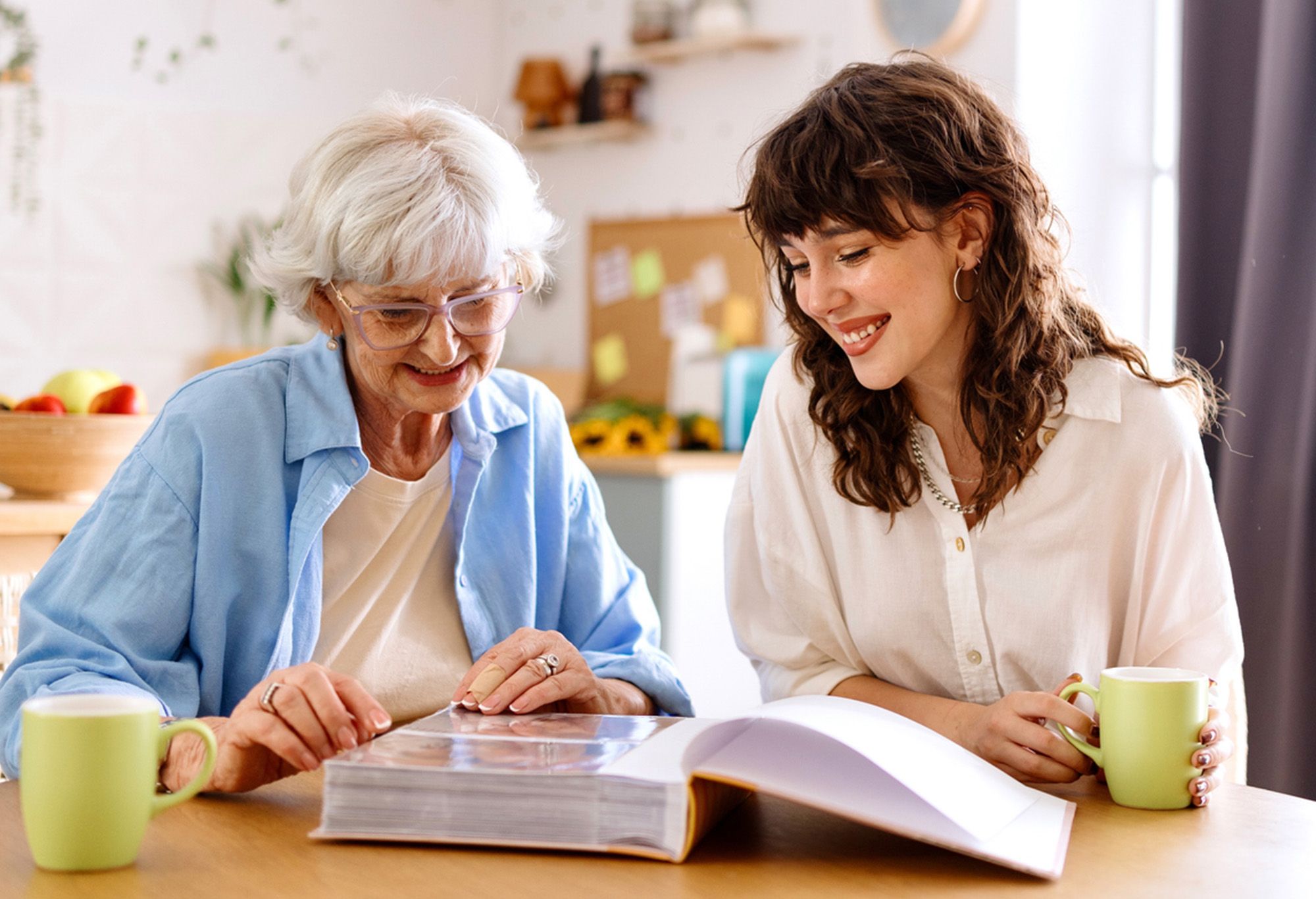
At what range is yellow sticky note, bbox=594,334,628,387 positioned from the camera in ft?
14.2

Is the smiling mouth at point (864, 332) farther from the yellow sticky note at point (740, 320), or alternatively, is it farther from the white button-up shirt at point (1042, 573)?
the yellow sticky note at point (740, 320)

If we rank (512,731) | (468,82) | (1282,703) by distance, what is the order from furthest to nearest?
(468,82) → (1282,703) → (512,731)

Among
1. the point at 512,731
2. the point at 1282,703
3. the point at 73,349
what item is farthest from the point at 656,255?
the point at 512,731

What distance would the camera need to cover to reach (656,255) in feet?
13.8

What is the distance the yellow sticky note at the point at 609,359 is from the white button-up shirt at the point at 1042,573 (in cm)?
295

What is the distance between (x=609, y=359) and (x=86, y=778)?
11.8ft

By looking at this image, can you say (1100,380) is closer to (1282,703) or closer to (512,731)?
(512,731)

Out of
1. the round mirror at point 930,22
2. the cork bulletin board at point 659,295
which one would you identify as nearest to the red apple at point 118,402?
the round mirror at point 930,22

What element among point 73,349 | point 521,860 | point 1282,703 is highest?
point 521,860

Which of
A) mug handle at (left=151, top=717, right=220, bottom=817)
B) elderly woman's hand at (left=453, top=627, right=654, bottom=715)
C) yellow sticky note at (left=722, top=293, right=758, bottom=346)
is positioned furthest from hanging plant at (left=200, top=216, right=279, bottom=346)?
mug handle at (left=151, top=717, right=220, bottom=817)

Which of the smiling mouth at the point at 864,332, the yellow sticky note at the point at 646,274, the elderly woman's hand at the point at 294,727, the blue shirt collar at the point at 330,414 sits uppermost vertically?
the smiling mouth at the point at 864,332

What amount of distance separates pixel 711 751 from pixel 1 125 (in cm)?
351

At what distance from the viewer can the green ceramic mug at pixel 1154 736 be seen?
984 millimetres

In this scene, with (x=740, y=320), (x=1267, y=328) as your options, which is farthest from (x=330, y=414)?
(x=740, y=320)
